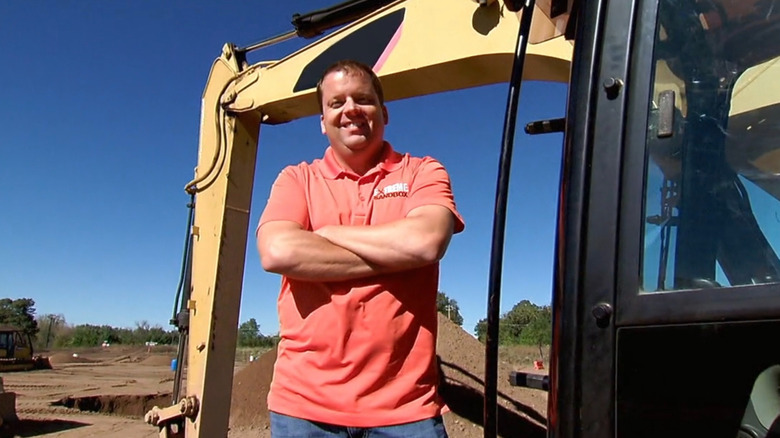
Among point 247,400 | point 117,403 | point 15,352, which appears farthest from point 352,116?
point 15,352

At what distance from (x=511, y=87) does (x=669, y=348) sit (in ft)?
1.87

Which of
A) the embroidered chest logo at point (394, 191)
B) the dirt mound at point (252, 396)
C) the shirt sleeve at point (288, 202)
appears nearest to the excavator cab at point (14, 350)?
the dirt mound at point (252, 396)

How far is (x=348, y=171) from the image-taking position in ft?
5.98

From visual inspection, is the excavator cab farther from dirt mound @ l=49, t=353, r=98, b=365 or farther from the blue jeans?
the blue jeans

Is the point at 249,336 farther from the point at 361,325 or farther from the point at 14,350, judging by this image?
the point at 361,325

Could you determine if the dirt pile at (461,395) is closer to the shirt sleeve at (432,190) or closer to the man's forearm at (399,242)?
the shirt sleeve at (432,190)

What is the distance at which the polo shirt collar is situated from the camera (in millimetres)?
1816

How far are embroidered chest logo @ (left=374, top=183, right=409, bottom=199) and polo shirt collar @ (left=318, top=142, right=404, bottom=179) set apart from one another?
0.07 m

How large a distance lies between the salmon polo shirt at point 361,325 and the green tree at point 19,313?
53.7 metres

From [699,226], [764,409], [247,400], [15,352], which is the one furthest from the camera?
[15,352]

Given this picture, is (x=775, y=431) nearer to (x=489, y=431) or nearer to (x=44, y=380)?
(x=489, y=431)

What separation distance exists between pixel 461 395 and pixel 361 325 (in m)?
6.03

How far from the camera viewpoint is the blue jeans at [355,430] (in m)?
1.48

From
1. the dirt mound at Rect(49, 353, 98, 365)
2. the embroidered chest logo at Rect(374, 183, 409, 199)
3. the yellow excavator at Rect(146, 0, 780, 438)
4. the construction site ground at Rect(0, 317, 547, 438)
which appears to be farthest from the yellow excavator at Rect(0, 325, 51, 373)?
the yellow excavator at Rect(146, 0, 780, 438)
